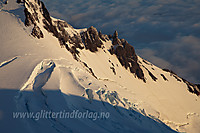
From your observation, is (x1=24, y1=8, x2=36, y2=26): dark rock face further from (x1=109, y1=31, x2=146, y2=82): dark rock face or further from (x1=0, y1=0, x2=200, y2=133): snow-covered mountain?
(x1=109, y1=31, x2=146, y2=82): dark rock face

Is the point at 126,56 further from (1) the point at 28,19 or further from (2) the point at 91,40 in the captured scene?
(1) the point at 28,19

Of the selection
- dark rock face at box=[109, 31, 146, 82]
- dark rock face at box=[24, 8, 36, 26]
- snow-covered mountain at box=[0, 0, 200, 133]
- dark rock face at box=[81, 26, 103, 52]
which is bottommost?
dark rock face at box=[109, 31, 146, 82]

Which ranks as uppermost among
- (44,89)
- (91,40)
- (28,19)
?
(28,19)

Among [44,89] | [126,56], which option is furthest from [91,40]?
[44,89]

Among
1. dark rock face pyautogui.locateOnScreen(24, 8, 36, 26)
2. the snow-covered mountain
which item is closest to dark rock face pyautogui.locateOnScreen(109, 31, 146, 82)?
the snow-covered mountain

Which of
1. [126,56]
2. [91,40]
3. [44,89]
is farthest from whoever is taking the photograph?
[126,56]

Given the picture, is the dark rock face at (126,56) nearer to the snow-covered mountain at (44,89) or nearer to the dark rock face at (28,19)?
Answer: the snow-covered mountain at (44,89)

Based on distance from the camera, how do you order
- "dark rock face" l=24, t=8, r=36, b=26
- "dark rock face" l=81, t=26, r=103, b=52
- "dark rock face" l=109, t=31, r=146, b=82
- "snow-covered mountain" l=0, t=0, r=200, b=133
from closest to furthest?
"snow-covered mountain" l=0, t=0, r=200, b=133, "dark rock face" l=24, t=8, r=36, b=26, "dark rock face" l=81, t=26, r=103, b=52, "dark rock face" l=109, t=31, r=146, b=82

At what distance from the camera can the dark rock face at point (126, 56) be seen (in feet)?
352

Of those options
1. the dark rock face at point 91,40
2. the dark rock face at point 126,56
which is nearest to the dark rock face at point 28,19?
the dark rock face at point 91,40

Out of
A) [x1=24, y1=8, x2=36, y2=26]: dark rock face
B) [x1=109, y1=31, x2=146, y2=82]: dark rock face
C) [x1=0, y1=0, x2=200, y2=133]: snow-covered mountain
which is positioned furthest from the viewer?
[x1=109, y1=31, x2=146, y2=82]: dark rock face

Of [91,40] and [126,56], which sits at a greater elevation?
[91,40]

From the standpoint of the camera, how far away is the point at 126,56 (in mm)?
113438

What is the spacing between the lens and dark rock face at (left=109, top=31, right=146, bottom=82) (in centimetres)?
10744
